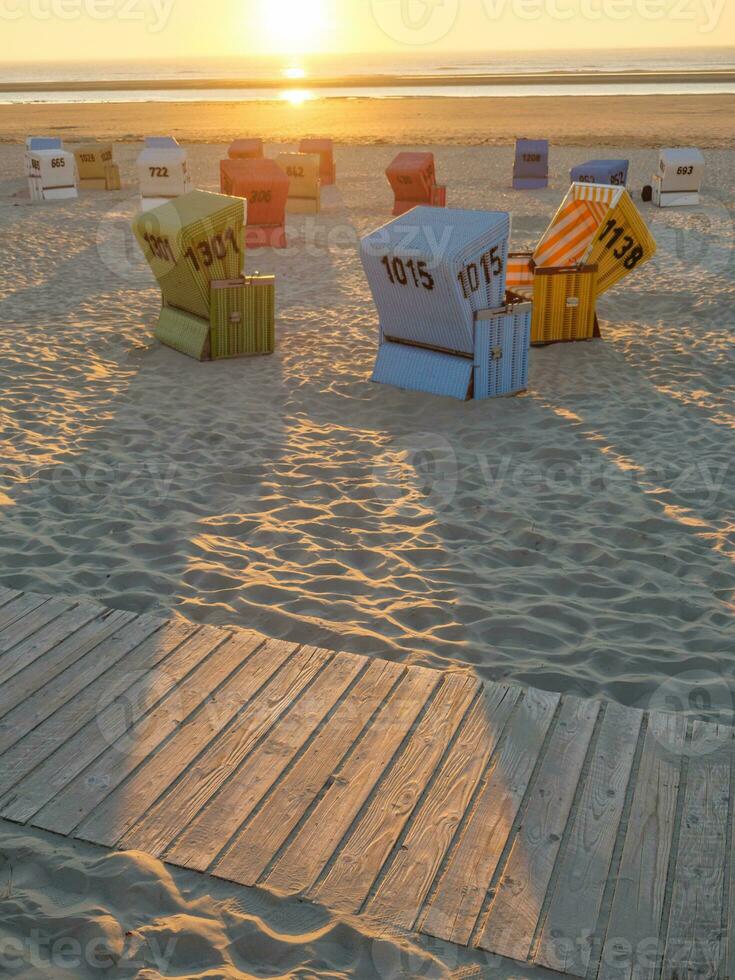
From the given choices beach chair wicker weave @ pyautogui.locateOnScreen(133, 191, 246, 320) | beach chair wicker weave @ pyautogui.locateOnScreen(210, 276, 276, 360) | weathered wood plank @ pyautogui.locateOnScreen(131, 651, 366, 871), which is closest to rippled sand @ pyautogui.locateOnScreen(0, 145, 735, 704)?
beach chair wicker weave @ pyautogui.locateOnScreen(210, 276, 276, 360)

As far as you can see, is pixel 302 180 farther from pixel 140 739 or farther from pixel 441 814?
pixel 441 814

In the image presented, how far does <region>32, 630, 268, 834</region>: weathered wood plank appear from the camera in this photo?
3.81 metres

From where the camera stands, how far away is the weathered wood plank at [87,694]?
13.5ft

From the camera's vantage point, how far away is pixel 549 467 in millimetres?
7426

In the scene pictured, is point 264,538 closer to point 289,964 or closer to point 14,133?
point 289,964

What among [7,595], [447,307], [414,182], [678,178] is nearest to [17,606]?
[7,595]

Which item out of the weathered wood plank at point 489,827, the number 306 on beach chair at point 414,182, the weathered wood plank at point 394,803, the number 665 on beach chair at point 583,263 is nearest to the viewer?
the weathered wood plank at point 489,827

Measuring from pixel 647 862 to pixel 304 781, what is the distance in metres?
1.35

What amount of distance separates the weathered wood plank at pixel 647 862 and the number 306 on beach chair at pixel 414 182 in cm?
1536

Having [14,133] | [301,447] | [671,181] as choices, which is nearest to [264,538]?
[301,447]

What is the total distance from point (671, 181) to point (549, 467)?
548 inches

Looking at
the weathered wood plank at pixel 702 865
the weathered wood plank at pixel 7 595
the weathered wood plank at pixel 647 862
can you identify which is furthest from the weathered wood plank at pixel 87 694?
the weathered wood plank at pixel 702 865

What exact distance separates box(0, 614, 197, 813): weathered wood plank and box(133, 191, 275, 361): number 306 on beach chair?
5.17 m

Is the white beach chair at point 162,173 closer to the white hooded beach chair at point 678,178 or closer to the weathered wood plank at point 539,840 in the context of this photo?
the white hooded beach chair at point 678,178
